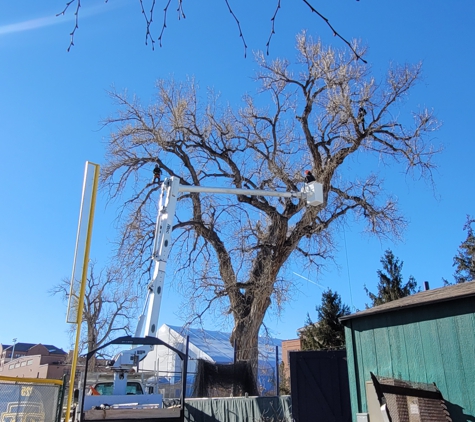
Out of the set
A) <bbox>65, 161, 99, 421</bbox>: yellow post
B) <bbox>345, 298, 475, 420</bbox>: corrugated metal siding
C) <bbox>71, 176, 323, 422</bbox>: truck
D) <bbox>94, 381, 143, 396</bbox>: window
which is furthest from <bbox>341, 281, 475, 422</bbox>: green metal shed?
<bbox>94, 381, 143, 396</bbox>: window

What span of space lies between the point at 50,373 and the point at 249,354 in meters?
49.2

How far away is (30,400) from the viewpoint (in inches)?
318

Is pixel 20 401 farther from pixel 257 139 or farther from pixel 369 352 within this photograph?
pixel 257 139

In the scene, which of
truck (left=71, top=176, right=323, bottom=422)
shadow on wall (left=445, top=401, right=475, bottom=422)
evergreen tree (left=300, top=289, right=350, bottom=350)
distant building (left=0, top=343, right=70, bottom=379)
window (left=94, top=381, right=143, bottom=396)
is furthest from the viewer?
distant building (left=0, top=343, right=70, bottom=379)

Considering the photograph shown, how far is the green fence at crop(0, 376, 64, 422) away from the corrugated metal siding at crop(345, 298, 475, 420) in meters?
5.66

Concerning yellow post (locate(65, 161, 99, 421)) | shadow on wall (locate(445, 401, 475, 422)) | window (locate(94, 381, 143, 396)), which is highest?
yellow post (locate(65, 161, 99, 421))

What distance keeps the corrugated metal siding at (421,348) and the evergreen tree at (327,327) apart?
10.3 m

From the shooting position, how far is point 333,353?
12336mm

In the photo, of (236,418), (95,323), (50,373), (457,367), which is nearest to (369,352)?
(457,367)

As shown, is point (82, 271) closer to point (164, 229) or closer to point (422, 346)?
point (164, 229)

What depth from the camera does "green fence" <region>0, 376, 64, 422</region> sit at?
7652 millimetres

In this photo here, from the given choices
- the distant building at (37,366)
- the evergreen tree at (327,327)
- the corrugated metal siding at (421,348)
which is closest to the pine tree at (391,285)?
the evergreen tree at (327,327)

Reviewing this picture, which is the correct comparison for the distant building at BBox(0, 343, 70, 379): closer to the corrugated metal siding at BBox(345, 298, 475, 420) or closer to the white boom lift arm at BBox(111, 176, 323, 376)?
the white boom lift arm at BBox(111, 176, 323, 376)

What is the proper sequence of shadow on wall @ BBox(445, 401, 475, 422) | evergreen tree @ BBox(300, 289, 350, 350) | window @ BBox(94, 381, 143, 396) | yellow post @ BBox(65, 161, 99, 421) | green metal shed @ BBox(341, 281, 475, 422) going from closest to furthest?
yellow post @ BBox(65, 161, 99, 421) < shadow on wall @ BBox(445, 401, 475, 422) < green metal shed @ BBox(341, 281, 475, 422) < window @ BBox(94, 381, 143, 396) < evergreen tree @ BBox(300, 289, 350, 350)
